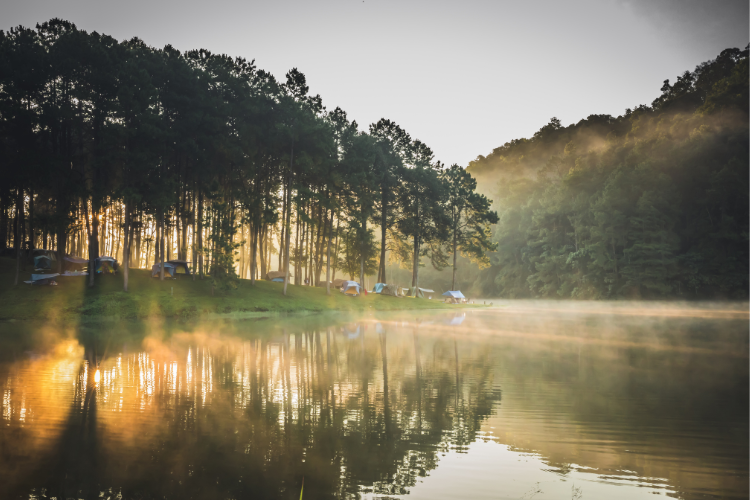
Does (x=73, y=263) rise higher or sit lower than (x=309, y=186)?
lower

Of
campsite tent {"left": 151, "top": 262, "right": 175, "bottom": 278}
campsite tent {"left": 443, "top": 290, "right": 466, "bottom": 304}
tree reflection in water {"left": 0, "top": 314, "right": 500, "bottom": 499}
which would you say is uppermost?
campsite tent {"left": 151, "top": 262, "right": 175, "bottom": 278}

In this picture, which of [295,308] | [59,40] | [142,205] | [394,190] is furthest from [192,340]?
[394,190]

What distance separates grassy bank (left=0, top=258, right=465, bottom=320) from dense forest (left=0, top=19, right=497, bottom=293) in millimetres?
1821

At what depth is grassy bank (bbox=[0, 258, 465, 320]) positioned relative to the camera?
35.9m

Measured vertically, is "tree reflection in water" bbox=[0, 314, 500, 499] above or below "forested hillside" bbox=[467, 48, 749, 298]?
below

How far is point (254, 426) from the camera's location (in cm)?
979

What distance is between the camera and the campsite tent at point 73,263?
50878 mm

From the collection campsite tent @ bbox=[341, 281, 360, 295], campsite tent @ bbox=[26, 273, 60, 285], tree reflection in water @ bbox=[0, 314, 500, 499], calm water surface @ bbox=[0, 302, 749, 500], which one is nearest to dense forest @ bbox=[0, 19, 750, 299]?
campsite tent @ bbox=[26, 273, 60, 285]

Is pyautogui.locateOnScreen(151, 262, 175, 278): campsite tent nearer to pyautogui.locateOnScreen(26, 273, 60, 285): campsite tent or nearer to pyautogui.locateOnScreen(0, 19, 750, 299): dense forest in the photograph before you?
pyautogui.locateOnScreen(0, 19, 750, 299): dense forest

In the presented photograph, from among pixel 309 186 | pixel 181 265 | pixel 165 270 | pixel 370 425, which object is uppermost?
pixel 309 186

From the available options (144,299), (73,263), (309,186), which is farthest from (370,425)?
(73,263)

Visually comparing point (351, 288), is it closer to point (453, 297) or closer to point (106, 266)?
point (453, 297)

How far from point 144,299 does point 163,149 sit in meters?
12.8

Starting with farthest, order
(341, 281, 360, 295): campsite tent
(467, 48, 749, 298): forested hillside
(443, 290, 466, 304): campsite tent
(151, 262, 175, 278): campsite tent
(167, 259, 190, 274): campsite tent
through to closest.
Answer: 1. (443, 290, 466, 304): campsite tent
2. (467, 48, 749, 298): forested hillside
3. (341, 281, 360, 295): campsite tent
4. (167, 259, 190, 274): campsite tent
5. (151, 262, 175, 278): campsite tent
